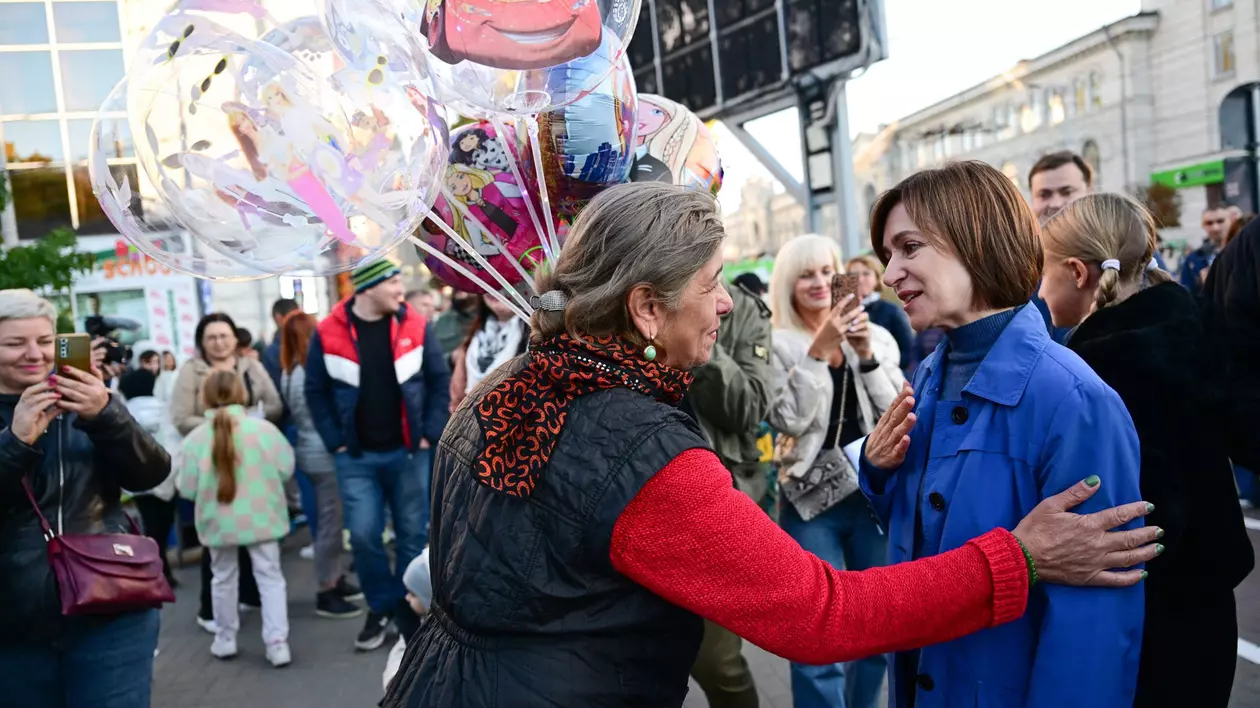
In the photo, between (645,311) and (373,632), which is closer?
(645,311)

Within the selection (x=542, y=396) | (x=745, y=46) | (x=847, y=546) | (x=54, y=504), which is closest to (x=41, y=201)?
(x=745, y=46)

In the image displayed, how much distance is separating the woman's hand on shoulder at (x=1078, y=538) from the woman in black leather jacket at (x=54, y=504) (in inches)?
101

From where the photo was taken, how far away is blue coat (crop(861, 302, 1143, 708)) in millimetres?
1535

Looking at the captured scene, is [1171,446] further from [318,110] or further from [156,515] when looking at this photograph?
[156,515]

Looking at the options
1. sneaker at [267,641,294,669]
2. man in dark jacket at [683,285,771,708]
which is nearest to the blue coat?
man in dark jacket at [683,285,771,708]

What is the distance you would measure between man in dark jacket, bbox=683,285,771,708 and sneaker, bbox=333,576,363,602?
11.7 feet

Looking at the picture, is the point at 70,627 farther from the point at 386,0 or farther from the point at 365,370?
the point at 365,370

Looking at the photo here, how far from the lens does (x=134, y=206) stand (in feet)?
6.70

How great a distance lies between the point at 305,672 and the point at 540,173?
3.66 m

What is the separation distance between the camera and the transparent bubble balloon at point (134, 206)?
199cm

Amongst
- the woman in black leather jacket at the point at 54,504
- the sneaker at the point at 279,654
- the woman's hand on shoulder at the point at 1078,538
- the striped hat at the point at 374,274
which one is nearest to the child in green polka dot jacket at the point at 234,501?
the sneaker at the point at 279,654

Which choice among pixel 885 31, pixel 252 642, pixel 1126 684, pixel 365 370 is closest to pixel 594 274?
pixel 1126 684

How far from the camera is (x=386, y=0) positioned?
198 centimetres

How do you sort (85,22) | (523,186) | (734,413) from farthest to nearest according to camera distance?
(85,22) → (734,413) → (523,186)
